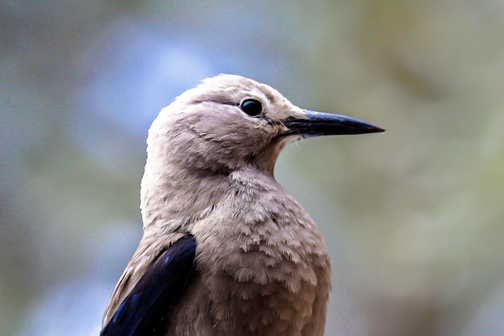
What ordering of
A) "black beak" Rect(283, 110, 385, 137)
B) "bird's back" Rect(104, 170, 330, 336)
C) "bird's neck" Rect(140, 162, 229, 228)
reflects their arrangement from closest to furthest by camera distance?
"bird's back" Rect(104, 170, 330, 336) < "bird's neck" Rect(140, 162, 229, 228) < "black beak" Rect(283, 110, 385, 137)

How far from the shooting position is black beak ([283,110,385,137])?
3.70ft

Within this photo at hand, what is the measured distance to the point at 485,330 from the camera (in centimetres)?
190

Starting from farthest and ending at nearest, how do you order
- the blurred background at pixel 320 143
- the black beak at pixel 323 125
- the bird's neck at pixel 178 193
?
the blurred background at pixel 320 143 < the black beak at pixel 323 125 < the bird's neck at pixel 178 193

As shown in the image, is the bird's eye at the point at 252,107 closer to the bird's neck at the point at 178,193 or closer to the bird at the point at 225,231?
the bird at the point at 225,231

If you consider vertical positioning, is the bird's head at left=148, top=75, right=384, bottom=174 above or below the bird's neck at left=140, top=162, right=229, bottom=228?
above

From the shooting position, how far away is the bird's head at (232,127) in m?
1.09

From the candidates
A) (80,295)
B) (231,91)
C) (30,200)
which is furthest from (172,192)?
(30,200)

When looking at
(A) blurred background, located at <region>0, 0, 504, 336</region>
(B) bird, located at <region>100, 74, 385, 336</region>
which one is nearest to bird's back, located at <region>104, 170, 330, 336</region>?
(B) bird, located at <region>100, 74, 385, 336</region>

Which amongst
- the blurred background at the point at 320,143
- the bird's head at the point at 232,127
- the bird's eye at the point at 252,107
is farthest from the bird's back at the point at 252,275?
the blurred background at the point at 320,143

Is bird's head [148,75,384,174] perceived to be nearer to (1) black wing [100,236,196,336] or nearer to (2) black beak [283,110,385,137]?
(2) black beak [283,110,385,137]

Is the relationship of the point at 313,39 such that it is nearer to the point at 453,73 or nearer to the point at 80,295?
the point at 453,73

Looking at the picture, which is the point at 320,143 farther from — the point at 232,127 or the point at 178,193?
the point at 178,193

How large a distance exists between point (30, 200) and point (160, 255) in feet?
3.86

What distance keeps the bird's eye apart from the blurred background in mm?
666
